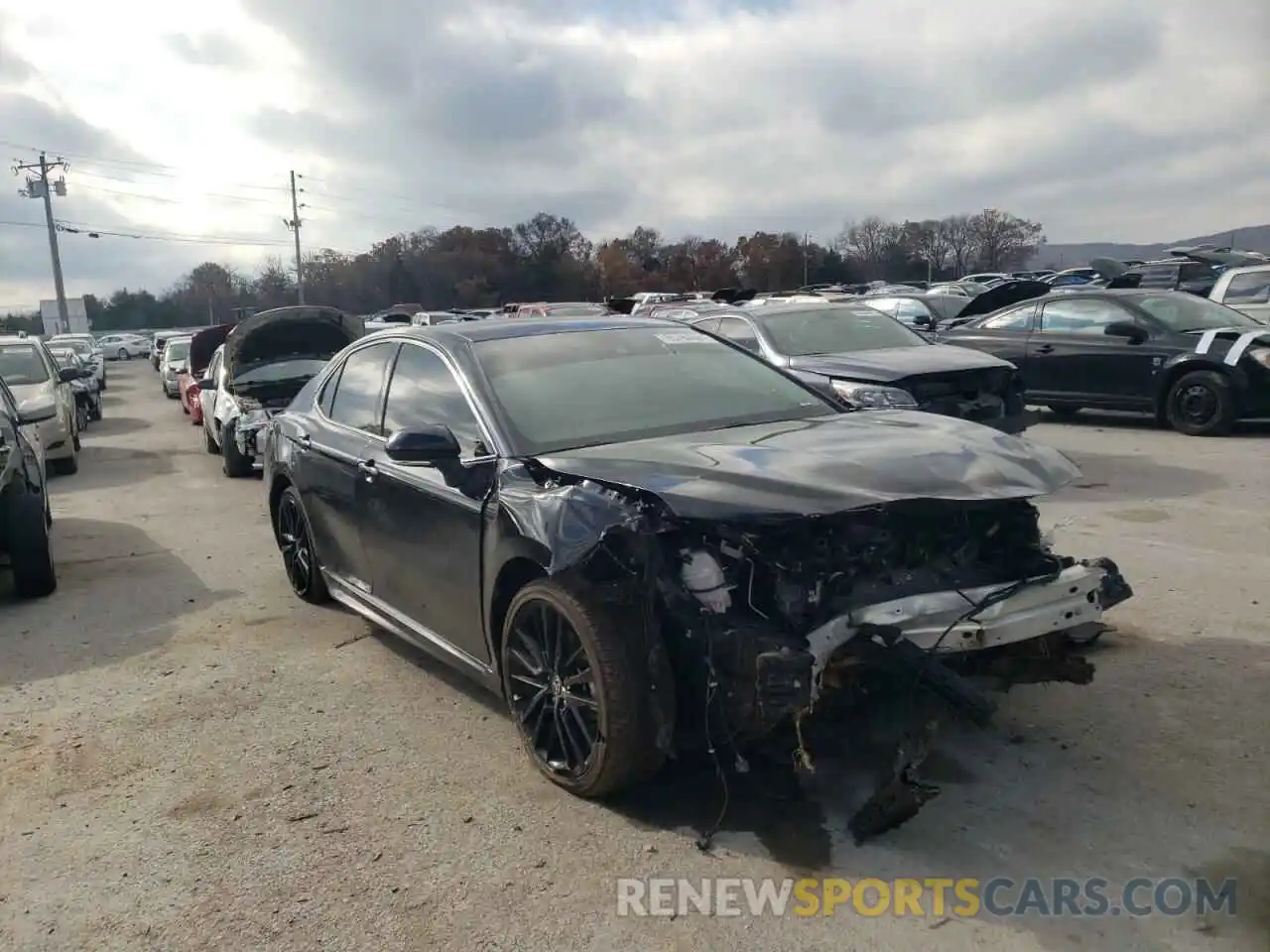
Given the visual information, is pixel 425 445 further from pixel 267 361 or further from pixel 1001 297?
pixel 1001 297

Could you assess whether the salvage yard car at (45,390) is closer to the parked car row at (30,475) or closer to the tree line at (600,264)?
the parked car row at (30,475)

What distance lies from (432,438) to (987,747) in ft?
7.84

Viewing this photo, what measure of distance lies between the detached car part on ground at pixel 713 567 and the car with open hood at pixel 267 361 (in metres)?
7.82

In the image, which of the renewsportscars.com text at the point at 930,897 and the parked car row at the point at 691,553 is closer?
the renewsportscars.com text at the point at 930,897

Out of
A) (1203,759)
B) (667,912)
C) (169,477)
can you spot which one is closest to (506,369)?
(667,912)

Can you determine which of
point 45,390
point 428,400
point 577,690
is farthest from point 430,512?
point 45,390

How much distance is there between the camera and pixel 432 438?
3.99m

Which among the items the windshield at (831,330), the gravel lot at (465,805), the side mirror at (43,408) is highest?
the windshield at (831,330)

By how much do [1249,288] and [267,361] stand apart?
12.4 m

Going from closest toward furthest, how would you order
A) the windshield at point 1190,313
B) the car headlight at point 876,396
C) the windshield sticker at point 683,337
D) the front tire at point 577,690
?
1. the front tire at point 577,690
2. the windshield sticker at point 683,337
3. the car headlight at point 876,396
4. the windshield at point 1190,313

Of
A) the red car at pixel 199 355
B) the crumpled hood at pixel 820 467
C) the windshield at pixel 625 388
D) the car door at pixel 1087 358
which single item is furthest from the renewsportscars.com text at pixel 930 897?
the red car at pixel 199 355

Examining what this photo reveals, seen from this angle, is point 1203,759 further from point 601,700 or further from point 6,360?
point 6,360

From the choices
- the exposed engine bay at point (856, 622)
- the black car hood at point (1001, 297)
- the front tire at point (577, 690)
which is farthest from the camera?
the black car hood at point (1001, 297)

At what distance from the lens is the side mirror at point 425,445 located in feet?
13.0
